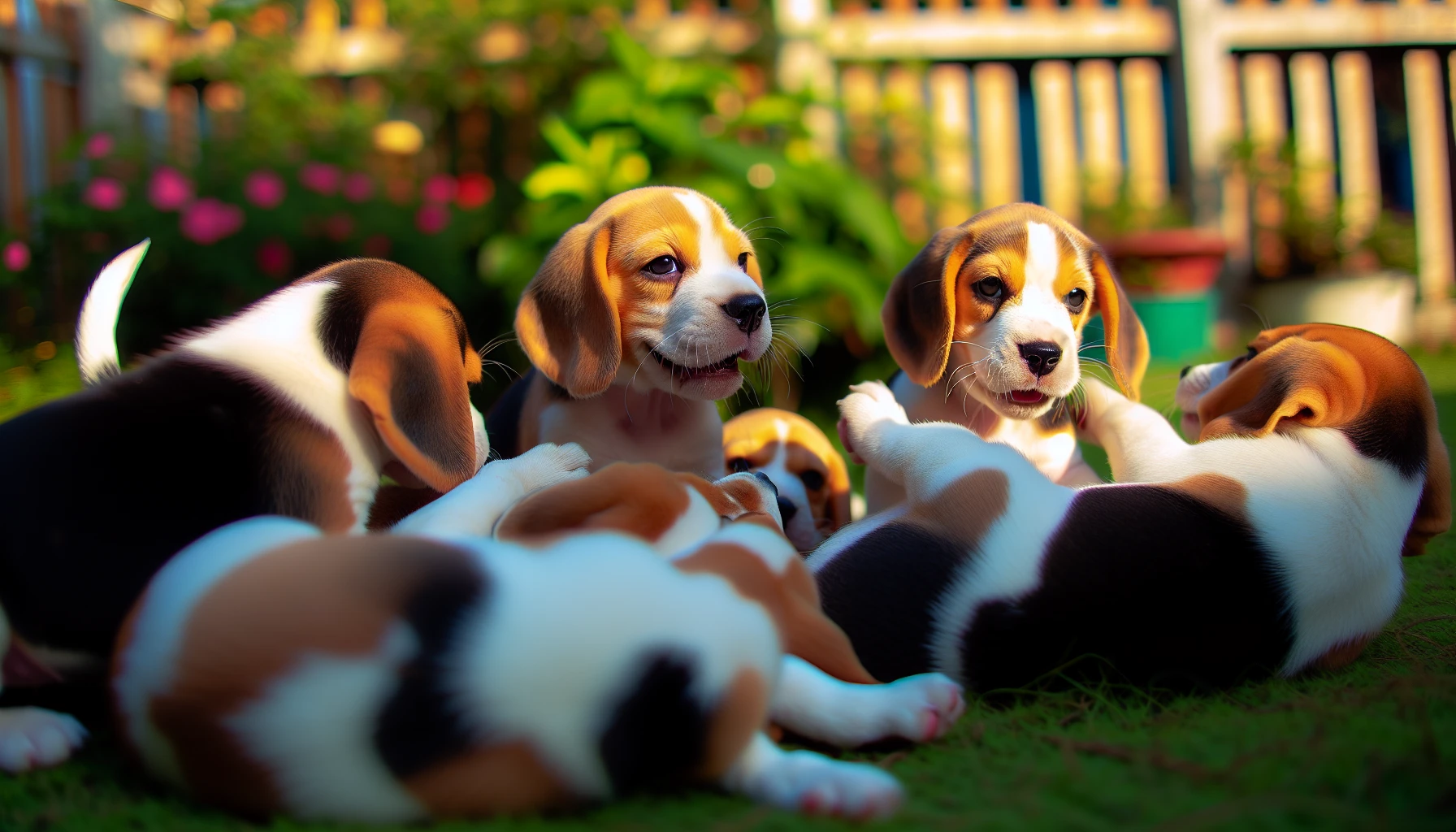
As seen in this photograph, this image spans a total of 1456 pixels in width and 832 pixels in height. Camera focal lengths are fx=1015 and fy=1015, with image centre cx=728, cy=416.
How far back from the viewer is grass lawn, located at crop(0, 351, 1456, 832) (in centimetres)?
148

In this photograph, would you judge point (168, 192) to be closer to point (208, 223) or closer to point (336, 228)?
point (208, 223)

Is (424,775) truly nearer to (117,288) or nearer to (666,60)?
(117,288)

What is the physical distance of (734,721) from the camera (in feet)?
5.10

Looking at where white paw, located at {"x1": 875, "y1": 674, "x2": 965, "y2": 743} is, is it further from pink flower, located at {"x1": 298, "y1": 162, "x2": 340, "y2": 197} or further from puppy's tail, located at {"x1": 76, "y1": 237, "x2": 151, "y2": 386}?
pink flower, located at {"x1": 298, "y1": 162, "x2": 340, "y2": 197}

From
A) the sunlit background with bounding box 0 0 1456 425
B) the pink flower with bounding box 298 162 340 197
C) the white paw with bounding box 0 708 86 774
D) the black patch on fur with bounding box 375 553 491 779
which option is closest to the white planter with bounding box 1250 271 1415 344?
the sunlit background with bounding box 0 0 1456 425

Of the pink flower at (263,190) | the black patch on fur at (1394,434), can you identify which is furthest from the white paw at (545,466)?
the pink flower at (263,190)

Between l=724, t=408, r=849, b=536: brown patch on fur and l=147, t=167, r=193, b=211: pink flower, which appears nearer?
l=724, t=408, r=849, b=536: brown patch on fur

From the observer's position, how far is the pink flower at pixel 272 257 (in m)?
6.32

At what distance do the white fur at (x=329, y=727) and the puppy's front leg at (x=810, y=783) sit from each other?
523 millimetres

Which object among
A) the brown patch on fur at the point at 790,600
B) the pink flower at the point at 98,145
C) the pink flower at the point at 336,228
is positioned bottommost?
the brown patch on fur at the point at 790,600

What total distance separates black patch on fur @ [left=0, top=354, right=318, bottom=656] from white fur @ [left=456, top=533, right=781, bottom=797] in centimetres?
A: 77

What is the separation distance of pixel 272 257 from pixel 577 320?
13.7 feet

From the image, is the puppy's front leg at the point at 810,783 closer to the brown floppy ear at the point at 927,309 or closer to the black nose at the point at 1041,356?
the black nose at the point at 1041,356

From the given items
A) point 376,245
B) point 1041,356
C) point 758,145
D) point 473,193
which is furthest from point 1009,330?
point 473,193
